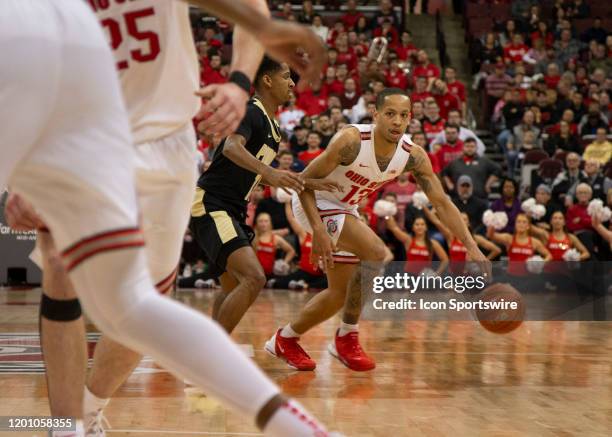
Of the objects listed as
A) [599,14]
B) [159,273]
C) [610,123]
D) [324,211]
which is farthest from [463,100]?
[159,273]

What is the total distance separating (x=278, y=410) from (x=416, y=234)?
10.7 m

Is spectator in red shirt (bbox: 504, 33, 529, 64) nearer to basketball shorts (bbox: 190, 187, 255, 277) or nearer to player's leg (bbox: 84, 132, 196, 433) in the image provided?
basketball shorts (bbox: 190, 187, 255, 277)

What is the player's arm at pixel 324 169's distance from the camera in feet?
21.2

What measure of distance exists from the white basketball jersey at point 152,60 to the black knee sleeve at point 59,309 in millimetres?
664

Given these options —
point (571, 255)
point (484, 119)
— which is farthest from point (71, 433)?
point (484, 119)

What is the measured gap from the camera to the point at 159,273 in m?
3.29

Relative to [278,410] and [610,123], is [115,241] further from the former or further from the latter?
[610,123]

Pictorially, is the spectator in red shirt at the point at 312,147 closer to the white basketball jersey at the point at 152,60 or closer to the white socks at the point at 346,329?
the white socks at the point at 346,329

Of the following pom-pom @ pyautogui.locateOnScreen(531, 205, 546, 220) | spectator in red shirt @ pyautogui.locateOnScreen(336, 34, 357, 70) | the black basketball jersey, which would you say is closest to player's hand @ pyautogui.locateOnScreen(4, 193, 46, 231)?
the black basketball jersey

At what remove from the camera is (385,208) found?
13.1 metres

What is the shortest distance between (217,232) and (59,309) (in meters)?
2.92

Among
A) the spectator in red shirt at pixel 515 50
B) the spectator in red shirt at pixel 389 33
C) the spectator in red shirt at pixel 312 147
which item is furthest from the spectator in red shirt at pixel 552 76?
the spectator in red shirt at pixel 312 147

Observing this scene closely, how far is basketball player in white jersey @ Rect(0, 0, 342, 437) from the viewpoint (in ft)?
7.70

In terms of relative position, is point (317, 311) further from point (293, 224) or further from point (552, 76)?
point (552, 76)
